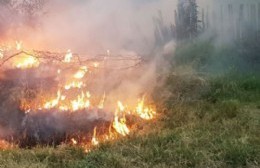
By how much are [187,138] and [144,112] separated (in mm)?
1984

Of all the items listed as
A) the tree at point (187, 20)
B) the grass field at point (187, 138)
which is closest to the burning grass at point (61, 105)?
the grass field at point (187, 138)

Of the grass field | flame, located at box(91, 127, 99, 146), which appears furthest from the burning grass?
the grass field

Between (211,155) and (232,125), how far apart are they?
1426 mm

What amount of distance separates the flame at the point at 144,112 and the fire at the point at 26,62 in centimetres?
267

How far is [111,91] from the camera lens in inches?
396

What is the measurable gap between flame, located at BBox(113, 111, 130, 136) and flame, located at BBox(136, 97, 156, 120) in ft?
1.31

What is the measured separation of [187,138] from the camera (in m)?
7.05

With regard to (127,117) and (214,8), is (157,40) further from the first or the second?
(127,117)

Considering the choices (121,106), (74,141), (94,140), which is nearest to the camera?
(94,140)

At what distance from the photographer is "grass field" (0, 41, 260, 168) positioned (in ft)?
21.0

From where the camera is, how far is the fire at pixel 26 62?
10425mm

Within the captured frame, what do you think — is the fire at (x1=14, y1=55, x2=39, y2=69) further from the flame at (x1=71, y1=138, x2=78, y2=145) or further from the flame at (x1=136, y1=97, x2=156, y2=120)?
the flame at (x1=71, y1=138, x2=78, y2=145)

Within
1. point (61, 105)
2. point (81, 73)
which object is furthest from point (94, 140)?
point (81, 73)

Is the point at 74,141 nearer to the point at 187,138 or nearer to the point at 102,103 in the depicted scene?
the point at 102,103
